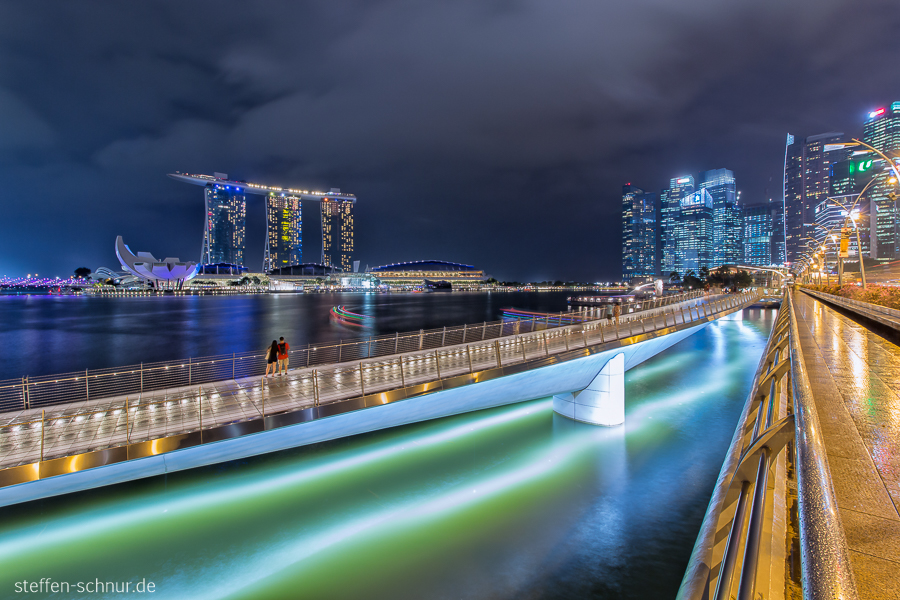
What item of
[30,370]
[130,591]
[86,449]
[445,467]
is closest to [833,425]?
[445,467]

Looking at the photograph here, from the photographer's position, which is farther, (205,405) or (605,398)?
(605,398)

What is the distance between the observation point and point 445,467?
1196 centimetres

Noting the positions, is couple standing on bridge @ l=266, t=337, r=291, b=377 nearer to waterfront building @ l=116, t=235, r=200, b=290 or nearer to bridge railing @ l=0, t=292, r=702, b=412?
bridge railing @ l=0, t=292, r=702, b=412

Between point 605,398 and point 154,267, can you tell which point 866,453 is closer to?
point 605,398

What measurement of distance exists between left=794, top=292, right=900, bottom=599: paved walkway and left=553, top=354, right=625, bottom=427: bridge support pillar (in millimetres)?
7496

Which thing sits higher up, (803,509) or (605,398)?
(803,509)

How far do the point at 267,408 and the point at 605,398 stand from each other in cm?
1164

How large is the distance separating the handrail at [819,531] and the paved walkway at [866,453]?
10.6 inches

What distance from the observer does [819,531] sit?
4.89 feet

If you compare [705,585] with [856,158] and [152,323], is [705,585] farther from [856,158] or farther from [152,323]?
[152,323]

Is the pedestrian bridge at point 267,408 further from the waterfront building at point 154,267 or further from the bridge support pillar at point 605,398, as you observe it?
the waterfront building at point 154,267

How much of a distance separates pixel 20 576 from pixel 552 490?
426 inches

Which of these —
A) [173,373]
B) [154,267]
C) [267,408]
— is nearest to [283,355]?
[173,373]

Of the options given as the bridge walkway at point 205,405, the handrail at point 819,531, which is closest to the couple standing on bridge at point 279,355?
the bridge walkway at point 205,405
